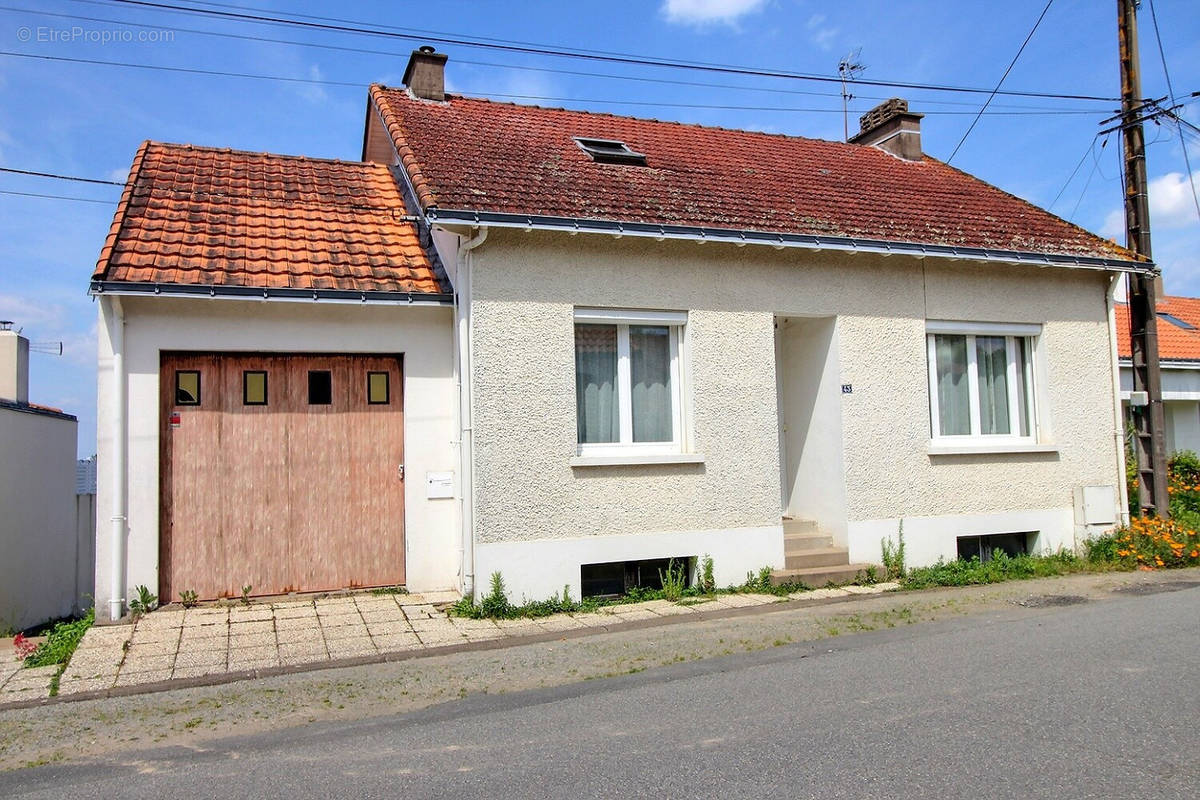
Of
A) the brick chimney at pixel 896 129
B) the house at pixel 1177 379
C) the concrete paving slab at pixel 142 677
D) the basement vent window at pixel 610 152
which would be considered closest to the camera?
the concrete paving slab at pixel 142 677

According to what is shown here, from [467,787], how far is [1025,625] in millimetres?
5338

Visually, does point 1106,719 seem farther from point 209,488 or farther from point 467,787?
point 209,488

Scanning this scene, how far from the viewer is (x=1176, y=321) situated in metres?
20.3

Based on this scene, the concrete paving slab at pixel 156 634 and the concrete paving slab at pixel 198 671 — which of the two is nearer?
the concrete paving slab at pixel 198 671

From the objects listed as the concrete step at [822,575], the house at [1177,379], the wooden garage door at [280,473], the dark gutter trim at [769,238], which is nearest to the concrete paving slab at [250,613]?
the wooden garage door at [280,473]

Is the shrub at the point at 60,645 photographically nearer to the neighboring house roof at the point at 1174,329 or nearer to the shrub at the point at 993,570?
the shrub at the point at 993,570

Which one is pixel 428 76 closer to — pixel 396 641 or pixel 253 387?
pixel 253 387

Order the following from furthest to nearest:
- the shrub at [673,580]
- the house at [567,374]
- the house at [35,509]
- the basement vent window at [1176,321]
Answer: the basement vent window at [1176,321] < the house at [35,509] < the shrub at [673,580] < the house at [567,374]

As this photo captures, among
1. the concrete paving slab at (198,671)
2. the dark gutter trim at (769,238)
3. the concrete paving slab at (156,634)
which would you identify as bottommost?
the concrete paving slab at (198,671)

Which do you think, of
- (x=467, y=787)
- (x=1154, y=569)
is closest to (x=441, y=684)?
(x=467, y=787)

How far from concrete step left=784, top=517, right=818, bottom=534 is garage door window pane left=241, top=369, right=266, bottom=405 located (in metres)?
5.74

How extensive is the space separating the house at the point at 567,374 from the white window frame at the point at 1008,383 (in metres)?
0.04

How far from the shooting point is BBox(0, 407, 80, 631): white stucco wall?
414 inches

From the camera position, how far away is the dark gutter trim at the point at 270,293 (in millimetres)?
8109
